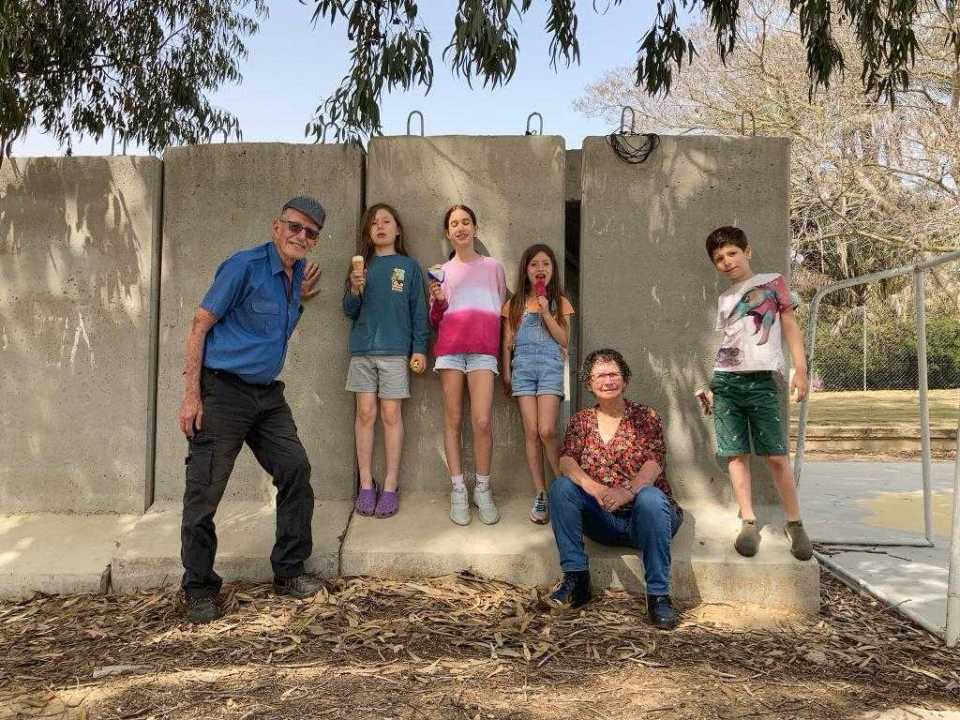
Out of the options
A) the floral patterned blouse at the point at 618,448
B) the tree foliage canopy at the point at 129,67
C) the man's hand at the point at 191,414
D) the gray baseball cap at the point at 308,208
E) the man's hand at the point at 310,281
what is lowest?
the floral patterned blouse at the point at 618,448

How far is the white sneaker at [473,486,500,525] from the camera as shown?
4770 millimetres

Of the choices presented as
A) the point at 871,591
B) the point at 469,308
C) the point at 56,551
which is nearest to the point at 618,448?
the point at 469,308

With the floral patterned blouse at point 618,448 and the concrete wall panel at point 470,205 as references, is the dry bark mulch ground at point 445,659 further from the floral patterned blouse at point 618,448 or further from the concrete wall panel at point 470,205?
the concrete wall panel at point 470,205

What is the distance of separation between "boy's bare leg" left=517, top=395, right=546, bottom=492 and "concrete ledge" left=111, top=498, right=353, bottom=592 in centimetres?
113

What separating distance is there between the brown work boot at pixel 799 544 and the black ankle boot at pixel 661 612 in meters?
0.82

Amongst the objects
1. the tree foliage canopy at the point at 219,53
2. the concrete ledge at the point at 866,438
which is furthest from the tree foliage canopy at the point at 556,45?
the concrete ledge at the point at 866,438

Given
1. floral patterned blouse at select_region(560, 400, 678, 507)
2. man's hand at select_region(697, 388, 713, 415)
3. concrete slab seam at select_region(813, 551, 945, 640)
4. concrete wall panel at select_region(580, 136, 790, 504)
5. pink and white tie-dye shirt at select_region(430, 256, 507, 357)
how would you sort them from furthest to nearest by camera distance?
concrete wall panel at select_region(580, 136, 790, 504), pink and white tie-dye shirt at select_region(430, 256, 507, 357), man's hand at select_region(697, 388, 713, 415), floral patterned blouse at select_region(560, 400, 678, 507), concrete slab seam at select_region(813, 551, 945, 640)

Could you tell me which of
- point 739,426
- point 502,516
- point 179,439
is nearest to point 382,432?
point 502,516

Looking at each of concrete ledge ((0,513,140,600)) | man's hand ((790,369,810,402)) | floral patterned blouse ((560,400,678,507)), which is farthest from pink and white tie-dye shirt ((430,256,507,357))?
concrete ledge ((0,513,140,600))

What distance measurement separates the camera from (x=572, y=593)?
4.08 metres

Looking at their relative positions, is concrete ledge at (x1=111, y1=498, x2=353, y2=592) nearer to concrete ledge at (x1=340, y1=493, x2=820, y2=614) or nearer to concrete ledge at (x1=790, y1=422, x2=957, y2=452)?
concrete ledge at (x1=340, y1=493, x2=820, y2=614)

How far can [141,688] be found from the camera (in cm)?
324

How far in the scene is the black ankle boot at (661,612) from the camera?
3887 mm

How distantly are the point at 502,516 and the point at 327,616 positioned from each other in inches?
50.2
